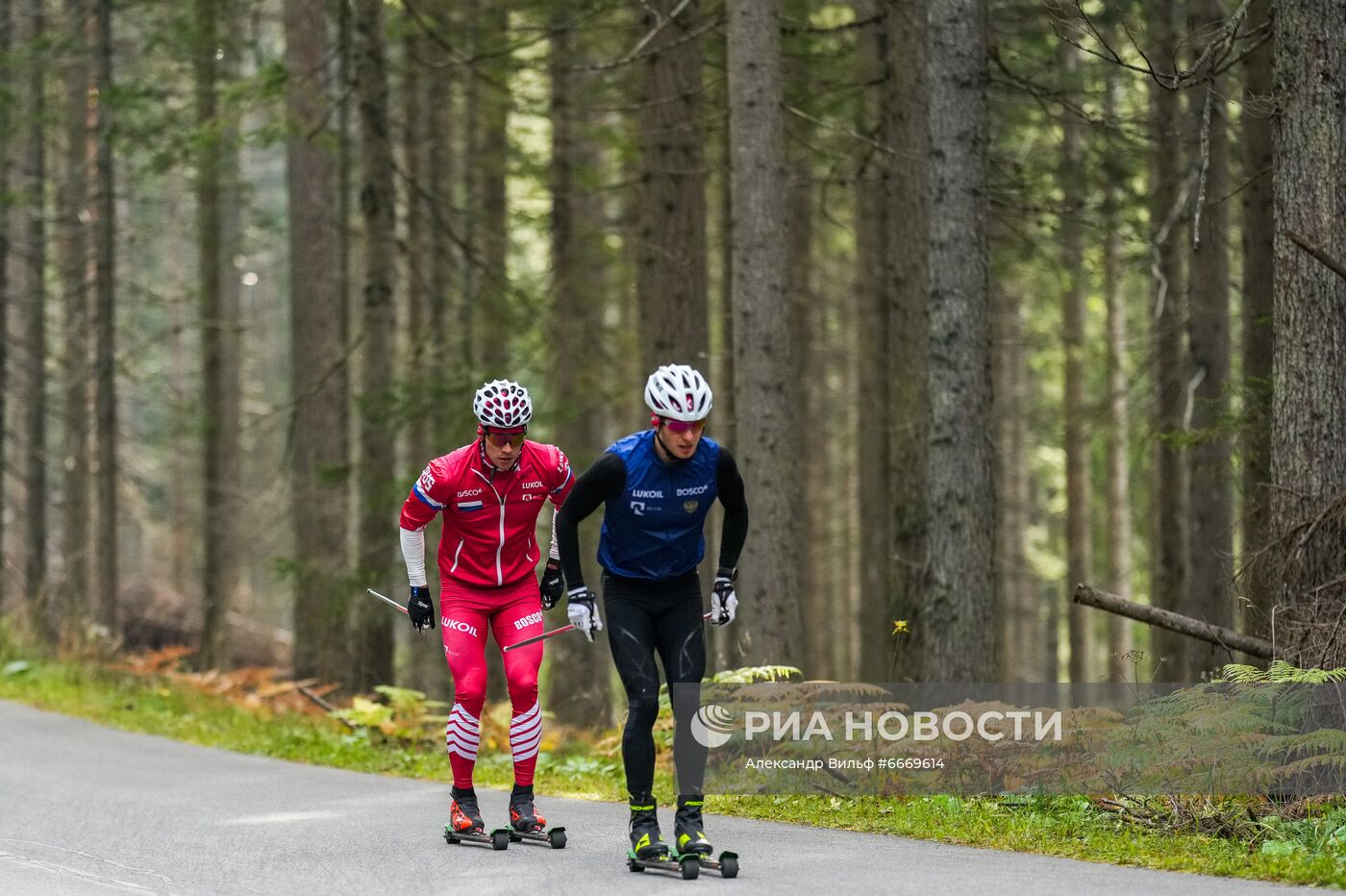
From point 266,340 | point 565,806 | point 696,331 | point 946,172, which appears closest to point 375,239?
point 696,331

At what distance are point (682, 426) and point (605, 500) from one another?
0.58 metres

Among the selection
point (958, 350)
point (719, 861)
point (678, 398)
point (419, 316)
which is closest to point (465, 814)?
point (719, 861)

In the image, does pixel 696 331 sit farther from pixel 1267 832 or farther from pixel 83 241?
pixel 83 241

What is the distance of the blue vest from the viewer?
7.40 m

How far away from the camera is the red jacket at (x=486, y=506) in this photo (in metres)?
8.26

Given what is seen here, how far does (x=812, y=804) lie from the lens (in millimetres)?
9391

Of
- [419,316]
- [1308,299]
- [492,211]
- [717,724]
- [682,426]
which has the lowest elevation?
[717,724]

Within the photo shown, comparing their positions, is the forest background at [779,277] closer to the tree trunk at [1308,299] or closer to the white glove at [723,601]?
the tree trunk at [1308,299]

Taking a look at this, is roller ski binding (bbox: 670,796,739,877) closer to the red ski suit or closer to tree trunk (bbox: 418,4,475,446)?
the red ski suit

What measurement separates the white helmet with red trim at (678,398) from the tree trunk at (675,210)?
321 inches

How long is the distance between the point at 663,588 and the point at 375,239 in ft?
36.0

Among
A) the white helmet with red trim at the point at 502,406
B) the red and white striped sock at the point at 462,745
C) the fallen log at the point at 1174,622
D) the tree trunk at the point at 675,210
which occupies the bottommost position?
the red and white striped sock at the point at 462,745

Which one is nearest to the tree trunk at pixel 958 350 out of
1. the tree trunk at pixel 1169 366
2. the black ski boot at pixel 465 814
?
Result: the black ski boot at pixel 465 814

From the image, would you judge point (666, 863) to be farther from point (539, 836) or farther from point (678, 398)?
point (678, 398)
